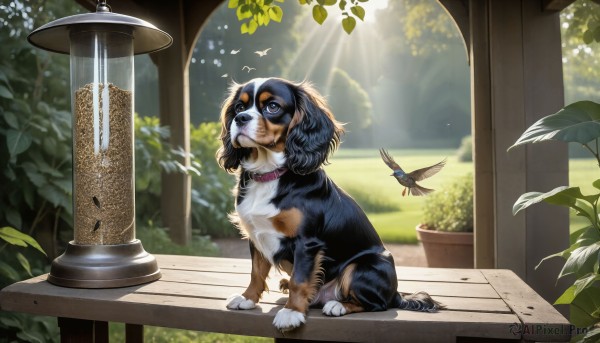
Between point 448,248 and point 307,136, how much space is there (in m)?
2.93

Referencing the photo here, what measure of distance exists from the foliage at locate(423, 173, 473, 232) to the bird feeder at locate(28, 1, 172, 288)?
9.42 feet

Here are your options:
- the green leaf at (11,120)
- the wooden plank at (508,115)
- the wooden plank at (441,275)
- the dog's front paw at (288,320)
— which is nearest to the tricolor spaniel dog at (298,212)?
the dog's front paw at (288,320)

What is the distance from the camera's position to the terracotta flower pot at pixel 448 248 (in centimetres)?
435

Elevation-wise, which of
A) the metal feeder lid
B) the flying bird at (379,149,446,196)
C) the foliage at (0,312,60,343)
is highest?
the metal feeder lid

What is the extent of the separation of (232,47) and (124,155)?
318cm

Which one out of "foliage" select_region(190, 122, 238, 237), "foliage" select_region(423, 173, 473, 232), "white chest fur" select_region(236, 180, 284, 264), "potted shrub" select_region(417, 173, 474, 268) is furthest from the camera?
"foliage" select_region(190, 122, 238, 237)

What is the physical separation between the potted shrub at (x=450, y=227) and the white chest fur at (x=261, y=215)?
9.05 ft

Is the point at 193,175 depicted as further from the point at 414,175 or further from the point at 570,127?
the point at 570,127

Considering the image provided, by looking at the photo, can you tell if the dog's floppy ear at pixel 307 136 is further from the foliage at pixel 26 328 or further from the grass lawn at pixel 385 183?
the grass lawn at pixel 385 183

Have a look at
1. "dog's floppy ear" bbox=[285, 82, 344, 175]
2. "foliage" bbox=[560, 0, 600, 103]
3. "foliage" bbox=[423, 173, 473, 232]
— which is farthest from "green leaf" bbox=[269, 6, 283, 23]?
"foliage" bbox=[423, 173, 473, 232]

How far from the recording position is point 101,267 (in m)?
2.22

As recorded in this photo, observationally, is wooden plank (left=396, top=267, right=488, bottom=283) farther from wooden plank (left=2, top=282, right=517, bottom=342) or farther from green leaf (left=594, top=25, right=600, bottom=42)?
green leaf (left=594, top=25, right=600, bottom=42)

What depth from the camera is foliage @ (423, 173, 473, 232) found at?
4512mm

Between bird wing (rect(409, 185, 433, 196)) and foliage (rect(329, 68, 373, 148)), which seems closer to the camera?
bird wing (rect(409, 185, 433, 196))
